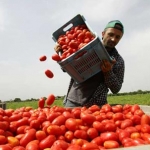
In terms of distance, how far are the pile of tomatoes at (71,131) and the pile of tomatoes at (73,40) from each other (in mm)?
1058

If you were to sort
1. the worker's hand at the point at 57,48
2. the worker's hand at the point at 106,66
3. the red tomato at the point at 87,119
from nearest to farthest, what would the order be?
the red tomato at the point at 87,119 → the worker's hand at the point at 106,66 → the worker's hand at the point at 57,48

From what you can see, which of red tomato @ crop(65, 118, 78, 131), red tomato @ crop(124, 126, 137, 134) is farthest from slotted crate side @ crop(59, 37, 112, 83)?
red tomato @ crop(124, 126, 137, 134)

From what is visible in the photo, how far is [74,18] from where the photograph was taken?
15.3ft

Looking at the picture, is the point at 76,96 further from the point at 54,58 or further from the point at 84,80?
the point at 54,58

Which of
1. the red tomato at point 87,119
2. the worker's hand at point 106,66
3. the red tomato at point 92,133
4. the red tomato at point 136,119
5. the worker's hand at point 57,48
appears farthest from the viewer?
the worker's hand at point 57,48

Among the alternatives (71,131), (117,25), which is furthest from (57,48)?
(71,131)

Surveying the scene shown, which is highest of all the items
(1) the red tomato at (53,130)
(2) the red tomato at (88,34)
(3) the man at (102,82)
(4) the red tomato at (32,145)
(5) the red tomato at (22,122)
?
(2) the red tomato at (88,34)

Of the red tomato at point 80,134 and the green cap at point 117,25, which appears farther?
the green cap at point 117,25

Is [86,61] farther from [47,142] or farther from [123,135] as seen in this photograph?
[47,142]

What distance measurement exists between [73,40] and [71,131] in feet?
6.35

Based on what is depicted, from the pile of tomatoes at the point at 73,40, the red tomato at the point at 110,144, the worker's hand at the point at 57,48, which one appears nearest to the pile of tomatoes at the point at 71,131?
the red tomato at the point at 110,144

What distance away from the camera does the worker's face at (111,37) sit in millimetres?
4188

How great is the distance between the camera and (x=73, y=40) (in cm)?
410

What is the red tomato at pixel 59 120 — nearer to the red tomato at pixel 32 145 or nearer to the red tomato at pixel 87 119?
the red tomato at pixel 87 119
